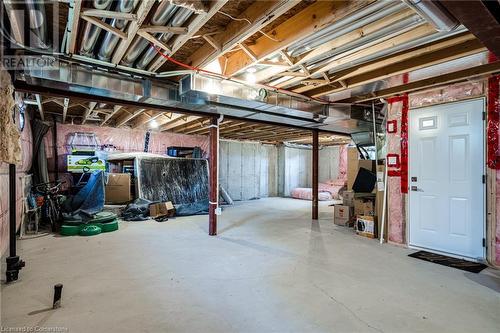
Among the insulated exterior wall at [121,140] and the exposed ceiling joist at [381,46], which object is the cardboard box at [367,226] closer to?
the exposed ceiling joist at [381,46]

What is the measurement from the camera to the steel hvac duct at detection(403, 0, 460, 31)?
1.69 meters

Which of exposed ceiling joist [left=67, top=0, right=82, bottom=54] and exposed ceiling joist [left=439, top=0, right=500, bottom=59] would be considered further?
exposed ceiling joist [left=67, top=0, right=82, bottom=54]

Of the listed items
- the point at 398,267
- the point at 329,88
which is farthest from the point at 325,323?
the point at 329,88

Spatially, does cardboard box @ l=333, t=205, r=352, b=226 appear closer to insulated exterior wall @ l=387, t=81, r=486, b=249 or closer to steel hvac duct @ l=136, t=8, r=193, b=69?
insulated exterior wall @ l=387, t=81, r=486, b=249

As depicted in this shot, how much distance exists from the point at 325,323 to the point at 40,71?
10.9 feet

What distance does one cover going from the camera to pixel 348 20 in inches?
84.7

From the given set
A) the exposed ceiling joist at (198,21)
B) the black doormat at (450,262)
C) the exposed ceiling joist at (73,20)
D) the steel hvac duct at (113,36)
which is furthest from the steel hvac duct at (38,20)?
the black doormat at (450,262)

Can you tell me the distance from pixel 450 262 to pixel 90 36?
4.53 meters

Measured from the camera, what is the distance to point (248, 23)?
2.18 meters

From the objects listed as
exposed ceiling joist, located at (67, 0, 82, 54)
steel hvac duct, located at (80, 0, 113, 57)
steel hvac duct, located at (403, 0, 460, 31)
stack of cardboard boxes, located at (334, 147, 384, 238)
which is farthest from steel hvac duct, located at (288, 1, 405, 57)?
stack of cardboard boxes, located at (334, 147, 384, 238)

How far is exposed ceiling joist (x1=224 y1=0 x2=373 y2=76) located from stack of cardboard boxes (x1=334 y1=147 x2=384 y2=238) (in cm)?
285

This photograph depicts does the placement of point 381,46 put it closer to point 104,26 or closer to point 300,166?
point 104,26

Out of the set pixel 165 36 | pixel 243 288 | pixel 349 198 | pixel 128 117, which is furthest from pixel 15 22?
pixel 349 198

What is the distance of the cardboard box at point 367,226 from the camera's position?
443cm
